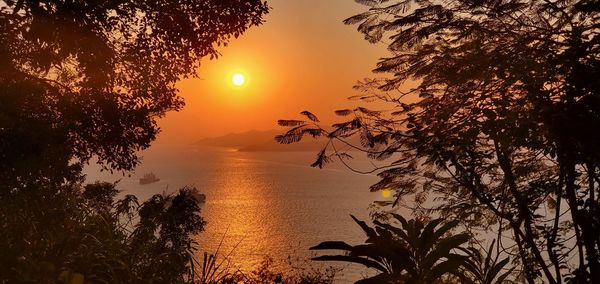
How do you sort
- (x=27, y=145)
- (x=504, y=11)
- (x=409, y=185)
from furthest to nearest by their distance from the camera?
(x=409, y=185) < (x=27, y=145) < (x=504, y=11)

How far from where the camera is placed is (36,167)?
686 cm

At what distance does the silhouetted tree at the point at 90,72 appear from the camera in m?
6.77

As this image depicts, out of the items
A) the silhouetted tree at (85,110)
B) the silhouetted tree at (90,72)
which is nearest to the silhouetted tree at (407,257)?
the silhouetted tree at (85,110)

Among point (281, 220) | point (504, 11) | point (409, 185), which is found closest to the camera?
point (504, 11)

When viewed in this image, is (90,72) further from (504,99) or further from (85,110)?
(504,99)

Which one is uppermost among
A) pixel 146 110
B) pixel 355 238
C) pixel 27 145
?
pixel 146 110

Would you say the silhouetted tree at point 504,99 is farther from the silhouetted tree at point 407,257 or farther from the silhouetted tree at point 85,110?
the silhouetted tree at point 85,110

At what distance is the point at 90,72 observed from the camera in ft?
27.5

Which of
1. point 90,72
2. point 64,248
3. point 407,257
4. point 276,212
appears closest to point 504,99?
point 407,257

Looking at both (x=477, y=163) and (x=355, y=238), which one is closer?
(x=477, y=163)

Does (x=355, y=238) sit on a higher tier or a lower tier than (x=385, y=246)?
lower

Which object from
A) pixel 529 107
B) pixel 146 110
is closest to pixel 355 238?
pixel 146 110

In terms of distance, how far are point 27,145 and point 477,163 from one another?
7260mm

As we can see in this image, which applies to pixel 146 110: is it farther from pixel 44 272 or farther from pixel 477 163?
pixel 477 163
